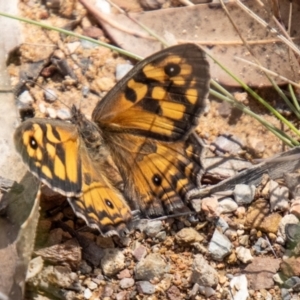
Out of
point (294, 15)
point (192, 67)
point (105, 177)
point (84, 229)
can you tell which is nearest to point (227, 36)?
point (294, 15)

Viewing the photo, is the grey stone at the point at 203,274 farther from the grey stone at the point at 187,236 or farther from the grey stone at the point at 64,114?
the grey stone at the point at 64,114

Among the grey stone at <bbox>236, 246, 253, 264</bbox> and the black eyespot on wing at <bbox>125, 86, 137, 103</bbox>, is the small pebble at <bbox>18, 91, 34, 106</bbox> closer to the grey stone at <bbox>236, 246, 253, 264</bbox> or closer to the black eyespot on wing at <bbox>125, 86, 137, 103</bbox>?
the black eyespot on wing at <bbox>125, 86, 137, 103</bbox>

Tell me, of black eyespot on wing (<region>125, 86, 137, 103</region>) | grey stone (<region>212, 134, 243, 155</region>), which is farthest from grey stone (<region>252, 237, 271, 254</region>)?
black eyespot on wing (<region>125, 86, 137, 103</region>)

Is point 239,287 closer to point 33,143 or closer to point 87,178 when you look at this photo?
point 87,178

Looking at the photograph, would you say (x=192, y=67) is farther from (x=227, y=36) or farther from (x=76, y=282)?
(x=76, y=282)

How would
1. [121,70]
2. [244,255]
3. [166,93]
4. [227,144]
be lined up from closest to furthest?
[166,93] < [244,255] < [227,144] < [121,70]

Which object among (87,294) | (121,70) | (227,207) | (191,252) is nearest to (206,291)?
(191,252)

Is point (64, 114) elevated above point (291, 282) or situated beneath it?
elevated above
